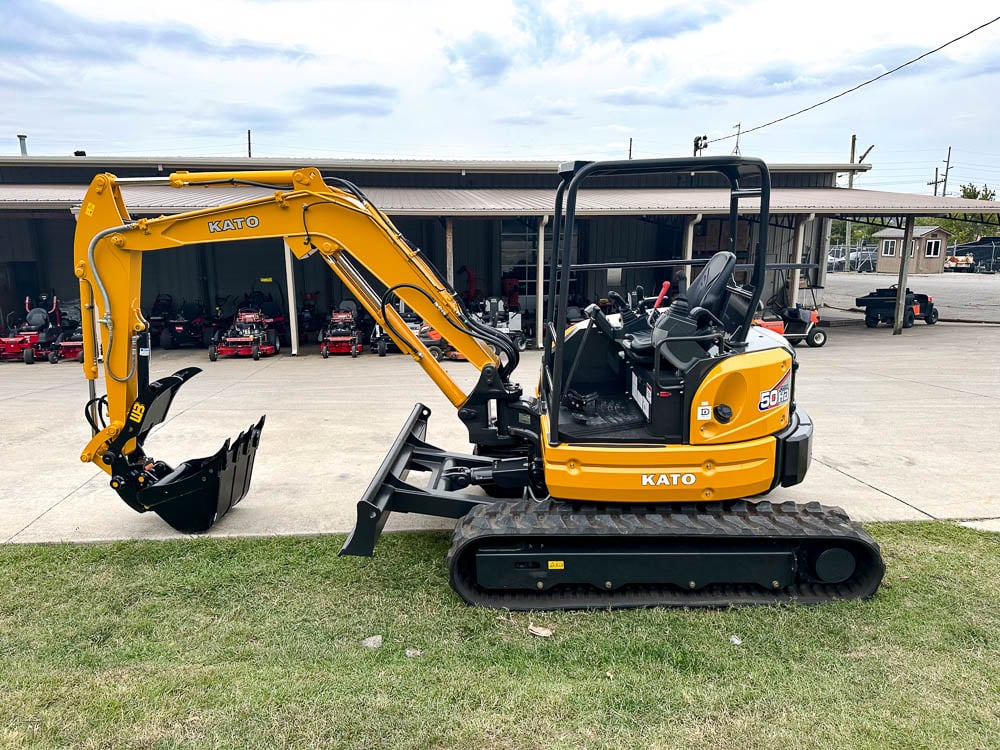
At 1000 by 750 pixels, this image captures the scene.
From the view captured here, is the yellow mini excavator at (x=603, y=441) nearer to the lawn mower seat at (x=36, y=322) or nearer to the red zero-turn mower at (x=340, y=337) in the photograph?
the red zero-turn mower at (x=340, y=337)

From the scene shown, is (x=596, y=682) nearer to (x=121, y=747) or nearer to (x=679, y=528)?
(x=679, y=528)

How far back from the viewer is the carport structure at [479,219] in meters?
16.3

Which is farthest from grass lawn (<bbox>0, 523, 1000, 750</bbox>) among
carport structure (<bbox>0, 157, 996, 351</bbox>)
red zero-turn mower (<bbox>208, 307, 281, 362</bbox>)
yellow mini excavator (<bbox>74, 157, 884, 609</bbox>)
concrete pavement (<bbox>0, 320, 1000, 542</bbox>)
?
carport structure (<bbox>0, 157, 996, 351</bbox>)

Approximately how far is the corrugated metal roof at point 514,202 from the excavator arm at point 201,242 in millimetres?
9648

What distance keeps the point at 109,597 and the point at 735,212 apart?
5.30 metres

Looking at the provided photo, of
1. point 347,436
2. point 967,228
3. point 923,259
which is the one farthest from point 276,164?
point 967,228

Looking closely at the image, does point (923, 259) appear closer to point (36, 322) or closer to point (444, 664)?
point (36, 322)

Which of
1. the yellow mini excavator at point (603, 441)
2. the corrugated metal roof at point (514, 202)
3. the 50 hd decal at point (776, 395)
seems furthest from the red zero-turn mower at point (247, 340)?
the 50 hd decal at point (776, 395)

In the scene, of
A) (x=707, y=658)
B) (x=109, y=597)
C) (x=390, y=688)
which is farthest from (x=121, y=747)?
(x=707, y=658)

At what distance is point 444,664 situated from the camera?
3.62m

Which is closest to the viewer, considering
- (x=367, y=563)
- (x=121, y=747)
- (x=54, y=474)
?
(x=121, y=747)

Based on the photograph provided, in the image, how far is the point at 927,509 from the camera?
578 centimetres

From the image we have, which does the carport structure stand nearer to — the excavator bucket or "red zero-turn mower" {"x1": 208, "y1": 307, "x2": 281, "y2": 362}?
"red zero-turn mower" {"x1": 208, "y1": 307, "x2": 281, "y2": 362}

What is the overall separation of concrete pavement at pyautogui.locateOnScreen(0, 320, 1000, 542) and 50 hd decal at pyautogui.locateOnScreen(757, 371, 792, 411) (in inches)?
76.8
